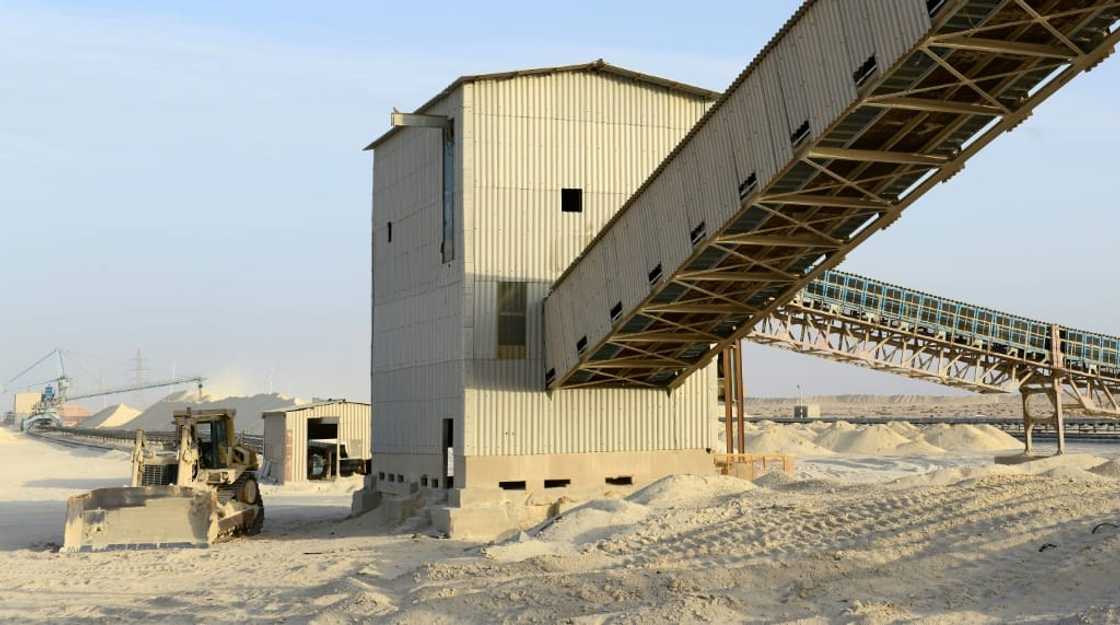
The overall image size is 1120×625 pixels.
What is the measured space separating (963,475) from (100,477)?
42.8 metres

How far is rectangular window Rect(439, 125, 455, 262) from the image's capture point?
85.0 feet

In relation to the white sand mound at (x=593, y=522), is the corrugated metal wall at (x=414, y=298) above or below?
above

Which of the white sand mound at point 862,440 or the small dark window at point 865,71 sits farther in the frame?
the white sand mound at point 862,440

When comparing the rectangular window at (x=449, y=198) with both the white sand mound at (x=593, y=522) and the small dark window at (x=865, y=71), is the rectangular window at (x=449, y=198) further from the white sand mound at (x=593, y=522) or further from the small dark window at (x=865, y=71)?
the small dark window at (x=865, y=71)

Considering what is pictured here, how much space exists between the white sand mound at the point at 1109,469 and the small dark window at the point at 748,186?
9722 millimetres

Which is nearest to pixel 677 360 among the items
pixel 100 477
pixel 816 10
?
pixel 816 10

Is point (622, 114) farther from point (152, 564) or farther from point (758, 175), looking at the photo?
point (152, 564)

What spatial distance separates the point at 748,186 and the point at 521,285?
8303mm

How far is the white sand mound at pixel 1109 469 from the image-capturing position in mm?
21922

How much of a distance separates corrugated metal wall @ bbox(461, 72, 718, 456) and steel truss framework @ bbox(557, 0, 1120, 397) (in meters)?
1.40

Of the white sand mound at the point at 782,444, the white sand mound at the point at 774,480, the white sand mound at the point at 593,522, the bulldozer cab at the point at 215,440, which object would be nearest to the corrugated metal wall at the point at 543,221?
the white sand mound at the point at 774,480

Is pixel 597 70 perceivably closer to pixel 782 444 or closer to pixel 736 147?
pixel 736 147

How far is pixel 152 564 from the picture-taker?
21.8 m

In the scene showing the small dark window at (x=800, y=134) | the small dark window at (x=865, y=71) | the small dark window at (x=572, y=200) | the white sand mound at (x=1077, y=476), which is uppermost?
the small dark window at (x=572, y=200)
